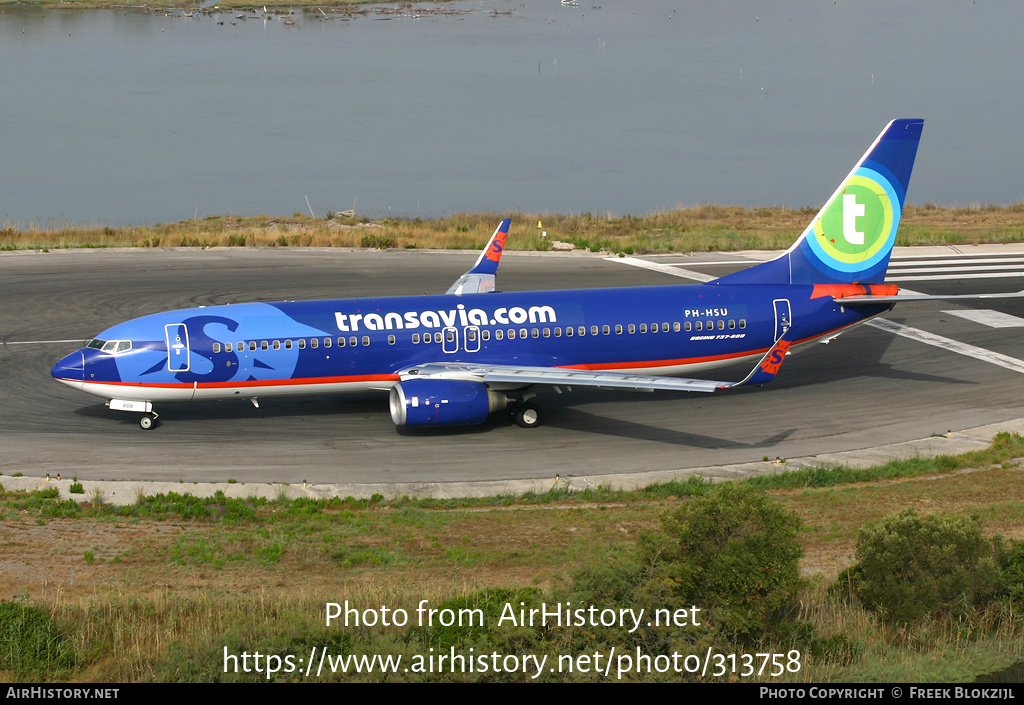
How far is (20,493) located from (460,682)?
19.2m

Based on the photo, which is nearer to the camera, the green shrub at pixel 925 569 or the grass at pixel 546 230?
the green shrub at pixel 925 569

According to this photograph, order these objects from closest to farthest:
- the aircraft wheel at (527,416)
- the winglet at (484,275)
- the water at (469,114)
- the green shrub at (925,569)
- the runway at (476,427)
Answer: the green shrub at (925,569) → the runway at (476,427) → the aircraft wheel at (527,416) → the winglet at (484,275) → the water at (469,114)

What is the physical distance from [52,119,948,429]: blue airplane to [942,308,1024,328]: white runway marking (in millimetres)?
12379

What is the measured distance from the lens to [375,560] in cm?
2500

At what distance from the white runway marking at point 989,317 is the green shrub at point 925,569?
3311cm

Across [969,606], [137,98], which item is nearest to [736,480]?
[969,606]

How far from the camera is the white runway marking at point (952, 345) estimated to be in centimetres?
4503

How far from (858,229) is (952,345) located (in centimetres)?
982

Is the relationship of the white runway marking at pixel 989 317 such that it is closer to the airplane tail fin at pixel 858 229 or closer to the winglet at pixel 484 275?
the airplane tail fin at pixel 858 229

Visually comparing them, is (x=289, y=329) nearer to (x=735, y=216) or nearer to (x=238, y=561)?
(x=238, y=561)

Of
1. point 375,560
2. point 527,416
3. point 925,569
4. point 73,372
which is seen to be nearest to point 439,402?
point 527,416

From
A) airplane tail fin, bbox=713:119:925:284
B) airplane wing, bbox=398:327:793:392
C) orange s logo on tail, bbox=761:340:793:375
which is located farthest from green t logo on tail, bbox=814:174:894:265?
orange s logo on tail, bbox=761:340:793:375

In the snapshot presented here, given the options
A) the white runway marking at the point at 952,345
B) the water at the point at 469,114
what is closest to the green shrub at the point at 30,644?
the white runway marking at the point at 952,345

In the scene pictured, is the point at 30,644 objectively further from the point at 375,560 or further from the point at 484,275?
the point at 484,275
